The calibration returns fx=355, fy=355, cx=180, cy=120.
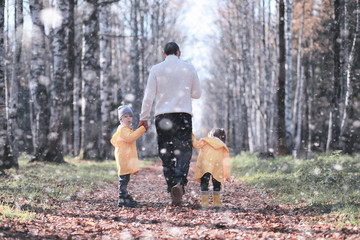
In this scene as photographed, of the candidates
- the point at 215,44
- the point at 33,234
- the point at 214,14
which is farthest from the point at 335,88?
the point at 215,44

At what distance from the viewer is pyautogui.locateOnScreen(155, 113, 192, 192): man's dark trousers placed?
5551 millimetres

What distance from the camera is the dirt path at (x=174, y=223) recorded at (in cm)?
394

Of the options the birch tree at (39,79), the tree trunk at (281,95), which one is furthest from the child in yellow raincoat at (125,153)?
the tree trunk at (281,95)

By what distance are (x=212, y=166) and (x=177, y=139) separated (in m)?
0.72

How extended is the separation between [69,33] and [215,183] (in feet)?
44.5

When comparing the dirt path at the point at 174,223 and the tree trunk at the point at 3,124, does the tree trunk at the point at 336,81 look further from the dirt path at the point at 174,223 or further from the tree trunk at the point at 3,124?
the tree trunk at the point at 3,124

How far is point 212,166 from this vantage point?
5.68 m

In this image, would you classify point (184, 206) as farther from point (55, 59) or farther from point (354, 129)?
point (354, 129)

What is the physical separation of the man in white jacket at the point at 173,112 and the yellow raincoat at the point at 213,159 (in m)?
0.23

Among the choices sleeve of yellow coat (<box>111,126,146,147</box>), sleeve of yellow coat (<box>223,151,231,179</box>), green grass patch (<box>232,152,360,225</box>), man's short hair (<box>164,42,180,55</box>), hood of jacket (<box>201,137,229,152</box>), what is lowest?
green grass patch (<box>232,152,360,225</box>)

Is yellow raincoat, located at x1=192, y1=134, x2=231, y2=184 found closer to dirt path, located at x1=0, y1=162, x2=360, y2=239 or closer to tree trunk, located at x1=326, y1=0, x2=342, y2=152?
dirt path, located at x1=0, y1=162, x2=360, y2=239

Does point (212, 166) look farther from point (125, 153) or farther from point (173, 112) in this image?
point (125, 153)

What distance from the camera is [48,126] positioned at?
1361 centimetres

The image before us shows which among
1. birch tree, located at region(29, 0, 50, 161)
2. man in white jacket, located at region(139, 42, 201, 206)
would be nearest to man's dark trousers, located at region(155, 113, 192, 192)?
man in white jacket, located at region(139, 42, 201, 206)
